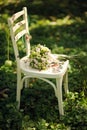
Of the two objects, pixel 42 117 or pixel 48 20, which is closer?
pixel 42 117

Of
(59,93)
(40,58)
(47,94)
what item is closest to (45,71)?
(40,58)

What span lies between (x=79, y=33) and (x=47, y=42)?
3.35ft

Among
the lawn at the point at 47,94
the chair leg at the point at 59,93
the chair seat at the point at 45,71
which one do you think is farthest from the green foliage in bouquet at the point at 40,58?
the lawn at the point at 47,94

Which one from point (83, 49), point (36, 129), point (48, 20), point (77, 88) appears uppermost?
point (48, 20)

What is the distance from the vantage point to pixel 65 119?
4602 millimetres

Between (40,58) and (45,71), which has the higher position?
(40,58)

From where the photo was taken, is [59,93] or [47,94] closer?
[59,93]

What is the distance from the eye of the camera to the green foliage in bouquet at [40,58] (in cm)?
441

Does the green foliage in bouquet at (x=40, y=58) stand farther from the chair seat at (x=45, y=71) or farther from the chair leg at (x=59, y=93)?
the chair leg at (x=59, y=93)

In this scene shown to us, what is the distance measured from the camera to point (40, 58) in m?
4.48

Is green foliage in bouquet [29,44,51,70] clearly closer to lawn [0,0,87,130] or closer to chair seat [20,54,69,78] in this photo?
chair seat [20,54,69,78]

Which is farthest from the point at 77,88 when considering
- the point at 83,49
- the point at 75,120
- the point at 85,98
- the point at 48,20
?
the point at 48,20

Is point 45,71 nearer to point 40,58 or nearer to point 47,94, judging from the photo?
point 40,58

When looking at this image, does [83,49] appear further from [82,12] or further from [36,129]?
[36,129]
